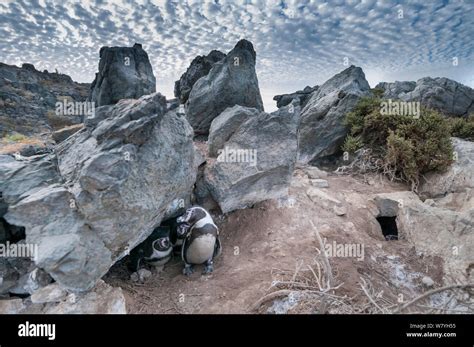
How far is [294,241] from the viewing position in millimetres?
6090

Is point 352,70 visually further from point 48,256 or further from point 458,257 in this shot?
point 48,256

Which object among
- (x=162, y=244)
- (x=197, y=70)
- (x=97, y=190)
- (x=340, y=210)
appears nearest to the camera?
(x=97, y=190)

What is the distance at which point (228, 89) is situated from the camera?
10.5 metres

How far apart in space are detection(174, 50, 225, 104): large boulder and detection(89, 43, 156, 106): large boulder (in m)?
2.94

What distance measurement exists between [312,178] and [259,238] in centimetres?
402

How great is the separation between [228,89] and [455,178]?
7890mm

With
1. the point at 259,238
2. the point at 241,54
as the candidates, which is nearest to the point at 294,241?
the point at 259,238

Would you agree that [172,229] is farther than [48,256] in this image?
Yes

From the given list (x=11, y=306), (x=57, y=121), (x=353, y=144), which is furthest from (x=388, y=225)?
(x=57, y=121)

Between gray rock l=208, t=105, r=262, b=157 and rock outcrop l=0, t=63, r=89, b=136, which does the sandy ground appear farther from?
rock outcrop l=0, t=63, r=89, b=136

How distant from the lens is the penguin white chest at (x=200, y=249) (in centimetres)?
549

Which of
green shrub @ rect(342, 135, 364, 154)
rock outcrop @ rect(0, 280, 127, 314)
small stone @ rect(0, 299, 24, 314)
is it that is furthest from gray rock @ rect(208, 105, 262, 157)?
small stone @ rect(0, 299, 24, 314)

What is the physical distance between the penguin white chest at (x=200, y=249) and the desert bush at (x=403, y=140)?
22.3 ft

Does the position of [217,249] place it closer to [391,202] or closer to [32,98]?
[391,202]
